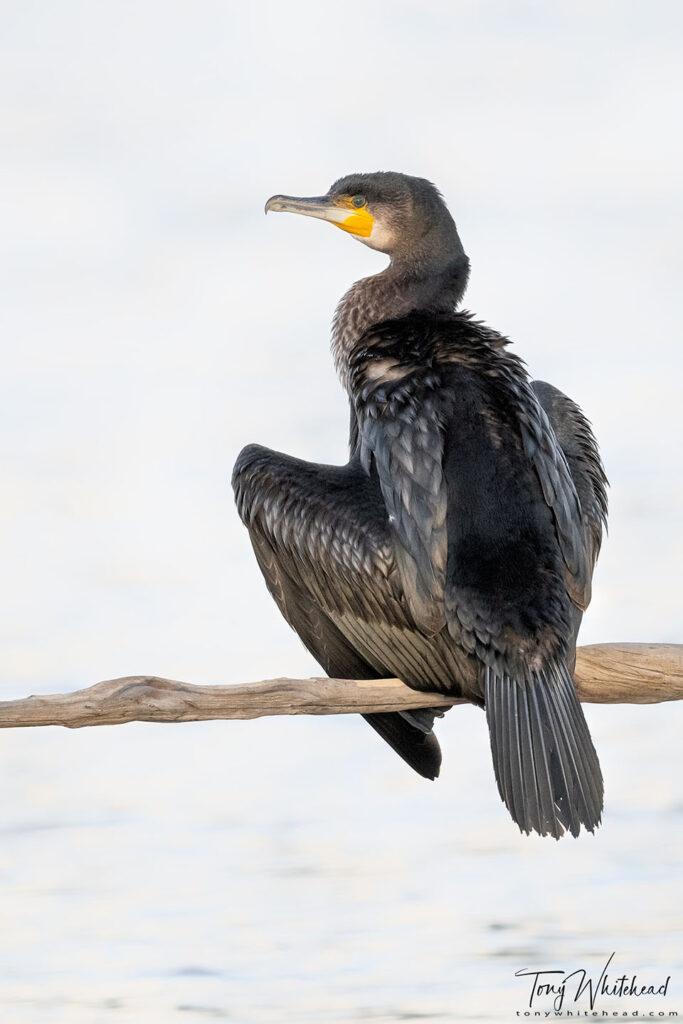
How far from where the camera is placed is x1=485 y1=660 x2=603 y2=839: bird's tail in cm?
403

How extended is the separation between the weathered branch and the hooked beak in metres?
1.97

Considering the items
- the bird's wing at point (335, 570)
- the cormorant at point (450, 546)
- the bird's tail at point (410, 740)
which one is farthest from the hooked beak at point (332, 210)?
the bird's tail at point (410, 740)

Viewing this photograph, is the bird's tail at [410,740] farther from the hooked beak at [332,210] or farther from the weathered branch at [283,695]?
the hooked beak at [332,210]

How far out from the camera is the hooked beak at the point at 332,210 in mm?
5582

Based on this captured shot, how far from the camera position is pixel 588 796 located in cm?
405

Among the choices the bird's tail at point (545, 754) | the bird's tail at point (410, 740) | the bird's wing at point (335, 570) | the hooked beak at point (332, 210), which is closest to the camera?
the bird's tail at point (545, 754)

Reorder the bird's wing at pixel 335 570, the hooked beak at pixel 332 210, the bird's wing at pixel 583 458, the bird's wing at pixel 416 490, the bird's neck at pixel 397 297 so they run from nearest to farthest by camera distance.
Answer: the bird's wing at pixel 416 490
the bird's wing at pixel 335 570
the bird's wing at pixel 583 458
the bird's neck at pixel 397 297
the hooked beak at pixel 332 210

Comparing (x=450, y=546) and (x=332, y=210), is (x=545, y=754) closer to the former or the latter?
(x=450, y=546)

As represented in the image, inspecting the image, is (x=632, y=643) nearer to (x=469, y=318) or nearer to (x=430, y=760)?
(x=430, y=760)

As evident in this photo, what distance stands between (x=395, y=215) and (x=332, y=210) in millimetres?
373

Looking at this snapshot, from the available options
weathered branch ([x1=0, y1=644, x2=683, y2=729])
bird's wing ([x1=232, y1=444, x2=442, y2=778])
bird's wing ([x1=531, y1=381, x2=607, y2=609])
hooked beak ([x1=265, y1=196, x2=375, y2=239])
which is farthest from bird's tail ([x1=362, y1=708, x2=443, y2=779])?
hooked beak ([x1=265, y1=196, x2=375, y2=239])

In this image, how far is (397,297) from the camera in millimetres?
5324

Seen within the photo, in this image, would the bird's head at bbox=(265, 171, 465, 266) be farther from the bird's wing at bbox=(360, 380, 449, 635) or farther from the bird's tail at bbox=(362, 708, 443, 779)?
the bird's tail at bbox=(362, 708, 443, 779)

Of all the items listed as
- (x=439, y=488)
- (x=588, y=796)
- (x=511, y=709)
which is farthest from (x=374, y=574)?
(x=588, y=796)
